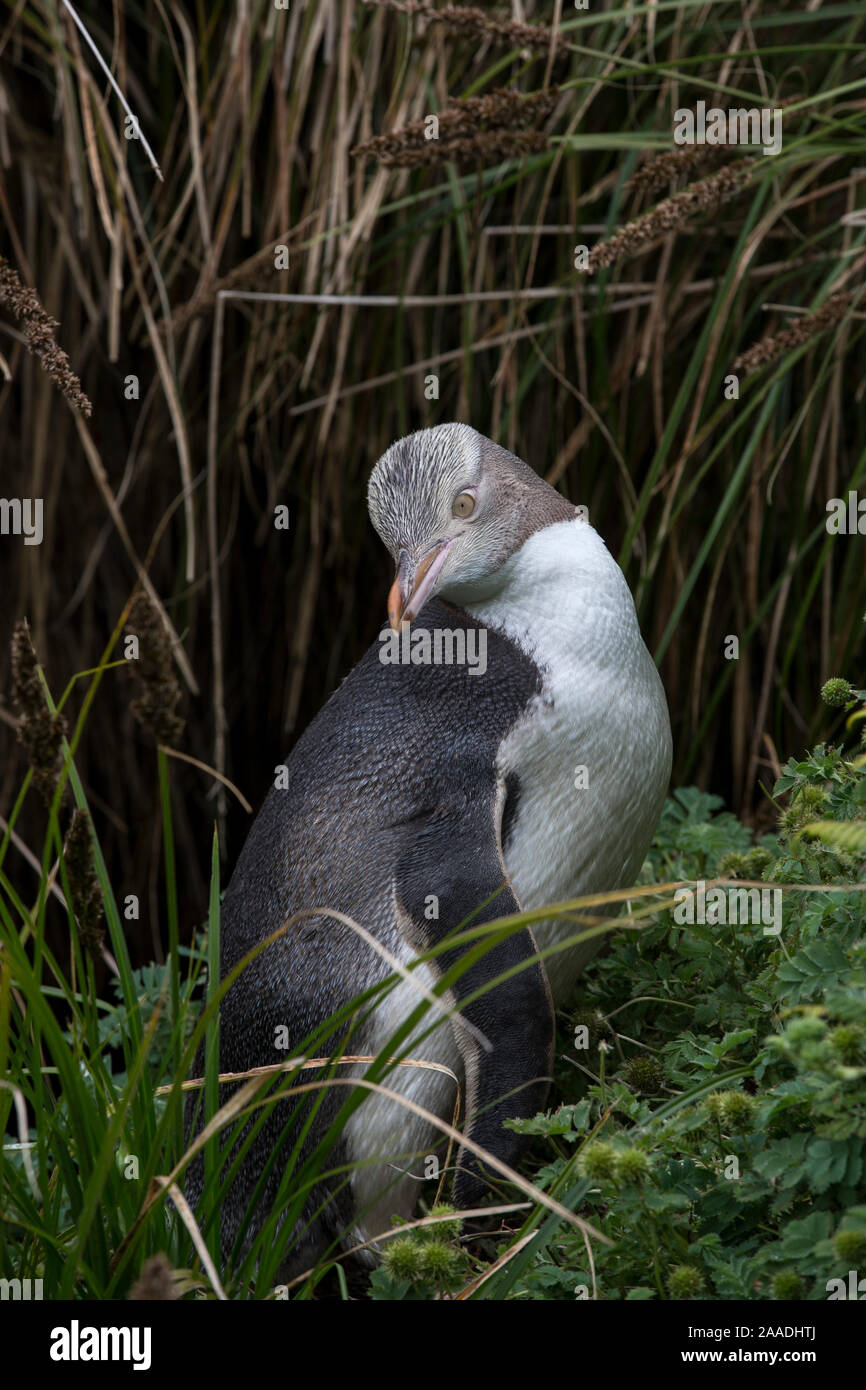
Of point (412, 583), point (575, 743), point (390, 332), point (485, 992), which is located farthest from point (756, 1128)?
point (390, 332)

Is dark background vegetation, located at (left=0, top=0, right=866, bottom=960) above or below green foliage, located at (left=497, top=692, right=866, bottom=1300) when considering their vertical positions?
above

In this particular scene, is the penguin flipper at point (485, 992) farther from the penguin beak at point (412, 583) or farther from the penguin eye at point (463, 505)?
the penguin eye at point (463, 505)

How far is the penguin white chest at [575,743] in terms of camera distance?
6.12ft

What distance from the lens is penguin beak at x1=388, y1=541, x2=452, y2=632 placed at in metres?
1.76

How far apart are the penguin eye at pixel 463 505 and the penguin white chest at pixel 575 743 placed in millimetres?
103

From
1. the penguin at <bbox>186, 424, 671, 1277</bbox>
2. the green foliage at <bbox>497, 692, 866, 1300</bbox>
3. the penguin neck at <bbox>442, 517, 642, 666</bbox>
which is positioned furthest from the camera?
the penguin neck at <bbox>442, 517, 642, 666</bbox>

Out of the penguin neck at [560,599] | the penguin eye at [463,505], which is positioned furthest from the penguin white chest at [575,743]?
the penguin eye at [463,505]

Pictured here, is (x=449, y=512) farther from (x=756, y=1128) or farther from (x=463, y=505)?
(x=756, y=1128)

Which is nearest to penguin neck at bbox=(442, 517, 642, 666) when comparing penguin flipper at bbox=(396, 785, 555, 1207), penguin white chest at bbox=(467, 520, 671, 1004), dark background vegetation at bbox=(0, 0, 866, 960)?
penguin white chest at bbox=(467, 520, 671, 1004)

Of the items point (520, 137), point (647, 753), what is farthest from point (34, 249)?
point (647, 753)

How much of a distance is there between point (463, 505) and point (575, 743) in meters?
0.34

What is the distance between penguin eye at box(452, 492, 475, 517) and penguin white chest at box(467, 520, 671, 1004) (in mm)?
103

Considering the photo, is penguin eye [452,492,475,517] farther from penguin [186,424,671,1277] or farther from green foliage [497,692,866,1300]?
green foliage [497,692,866,1300]

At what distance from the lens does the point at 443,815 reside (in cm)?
186
